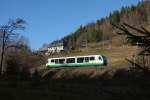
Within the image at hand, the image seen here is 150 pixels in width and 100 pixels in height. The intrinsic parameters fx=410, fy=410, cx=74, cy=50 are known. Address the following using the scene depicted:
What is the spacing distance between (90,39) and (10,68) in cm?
8179

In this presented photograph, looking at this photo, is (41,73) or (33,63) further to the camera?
(33,63)

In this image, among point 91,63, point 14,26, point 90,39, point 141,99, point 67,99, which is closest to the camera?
point 141,99

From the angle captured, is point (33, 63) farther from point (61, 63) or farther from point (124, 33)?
point (124, 33)

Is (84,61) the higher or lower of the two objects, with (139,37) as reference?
higher

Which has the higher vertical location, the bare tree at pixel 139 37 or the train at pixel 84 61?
the train at pixel 84 61

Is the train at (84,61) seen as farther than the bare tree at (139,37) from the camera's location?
Yes

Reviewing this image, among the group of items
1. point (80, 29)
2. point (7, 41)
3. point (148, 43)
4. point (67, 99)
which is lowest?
point (67, 99)

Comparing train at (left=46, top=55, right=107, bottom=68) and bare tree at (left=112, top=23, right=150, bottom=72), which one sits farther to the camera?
train at (left=46, top=55, right=107, bottom=68)

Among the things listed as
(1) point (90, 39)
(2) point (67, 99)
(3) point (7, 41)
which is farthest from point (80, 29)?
(2) point (67, 99)

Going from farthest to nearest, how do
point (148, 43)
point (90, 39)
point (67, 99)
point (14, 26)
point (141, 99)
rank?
point (90, 39) < point (14, 26) < point (67, 99) < point (141, 99) < point (148, 43)

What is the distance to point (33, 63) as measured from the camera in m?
90.8

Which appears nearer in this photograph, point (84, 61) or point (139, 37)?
point (139, 37)

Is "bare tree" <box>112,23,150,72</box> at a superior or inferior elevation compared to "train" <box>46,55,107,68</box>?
inferior

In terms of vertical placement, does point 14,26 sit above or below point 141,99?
above
